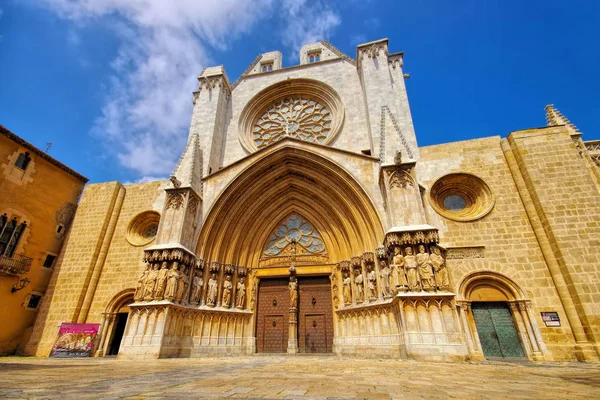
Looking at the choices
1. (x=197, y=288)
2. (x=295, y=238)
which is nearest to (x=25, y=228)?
(x=197, y=288)

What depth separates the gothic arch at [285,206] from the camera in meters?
10.6

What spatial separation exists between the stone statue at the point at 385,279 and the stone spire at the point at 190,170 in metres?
7.23

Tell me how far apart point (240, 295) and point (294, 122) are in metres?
8.81

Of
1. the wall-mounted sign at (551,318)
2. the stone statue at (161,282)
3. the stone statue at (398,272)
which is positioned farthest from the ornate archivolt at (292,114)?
the wall-mounted sign at (551,318)

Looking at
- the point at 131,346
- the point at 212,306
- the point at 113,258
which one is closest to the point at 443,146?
the point at 212,306

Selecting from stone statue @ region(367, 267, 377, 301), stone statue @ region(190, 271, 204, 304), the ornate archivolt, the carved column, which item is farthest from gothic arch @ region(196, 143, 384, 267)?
the ornate archivolt

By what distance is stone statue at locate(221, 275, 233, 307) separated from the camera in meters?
10.6

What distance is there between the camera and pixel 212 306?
10297 mm

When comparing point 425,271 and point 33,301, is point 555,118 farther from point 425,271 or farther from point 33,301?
point 33,301

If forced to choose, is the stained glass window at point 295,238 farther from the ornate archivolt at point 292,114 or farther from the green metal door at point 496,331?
the green metal door at point 496,331

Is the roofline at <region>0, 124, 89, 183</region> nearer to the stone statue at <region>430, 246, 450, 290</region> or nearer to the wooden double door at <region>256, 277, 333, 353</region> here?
the wooden double door at <region>256, 277, 333, 353</region>

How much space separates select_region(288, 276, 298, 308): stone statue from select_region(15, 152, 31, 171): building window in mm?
12257

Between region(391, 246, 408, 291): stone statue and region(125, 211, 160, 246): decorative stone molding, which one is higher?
region(125, 211, 160, 246): decorative stone molding

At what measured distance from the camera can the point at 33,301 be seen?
1190 centimetres
